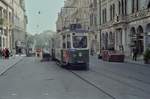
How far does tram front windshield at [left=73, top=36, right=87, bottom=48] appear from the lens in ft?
109

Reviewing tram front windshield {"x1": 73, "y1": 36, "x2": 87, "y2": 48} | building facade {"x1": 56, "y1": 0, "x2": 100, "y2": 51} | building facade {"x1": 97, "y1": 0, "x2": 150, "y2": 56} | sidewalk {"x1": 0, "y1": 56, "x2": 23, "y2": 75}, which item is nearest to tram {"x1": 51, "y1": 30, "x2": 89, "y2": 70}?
tram front windshield {"x1": 73, "y1": 36, "x2": 87, "y2": 48}

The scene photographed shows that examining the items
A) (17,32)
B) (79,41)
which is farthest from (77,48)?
(17,32)

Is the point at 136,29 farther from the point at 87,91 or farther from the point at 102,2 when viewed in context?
the point at 87,91

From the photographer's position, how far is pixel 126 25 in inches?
2501

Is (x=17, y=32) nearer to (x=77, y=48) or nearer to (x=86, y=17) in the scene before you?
(x=86, y=17)

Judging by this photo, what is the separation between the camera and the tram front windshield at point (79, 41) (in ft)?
109

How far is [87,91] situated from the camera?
1741 centimetres

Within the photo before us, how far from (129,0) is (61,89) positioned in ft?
155

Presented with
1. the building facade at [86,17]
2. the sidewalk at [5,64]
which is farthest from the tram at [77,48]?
the building facade at [86,17]

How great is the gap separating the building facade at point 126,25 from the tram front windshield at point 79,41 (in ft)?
Answer: 70.5

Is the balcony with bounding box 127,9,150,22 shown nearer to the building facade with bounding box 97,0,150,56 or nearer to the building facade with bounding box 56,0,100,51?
the building facade with bounding box 97,0,150,56

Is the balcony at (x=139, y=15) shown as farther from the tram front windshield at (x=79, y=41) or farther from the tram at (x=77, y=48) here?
the tram front windshield at (x=79, y=41)

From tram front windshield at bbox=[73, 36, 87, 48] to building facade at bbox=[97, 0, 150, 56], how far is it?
21496 mm

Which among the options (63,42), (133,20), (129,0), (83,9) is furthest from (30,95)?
(83,9)
